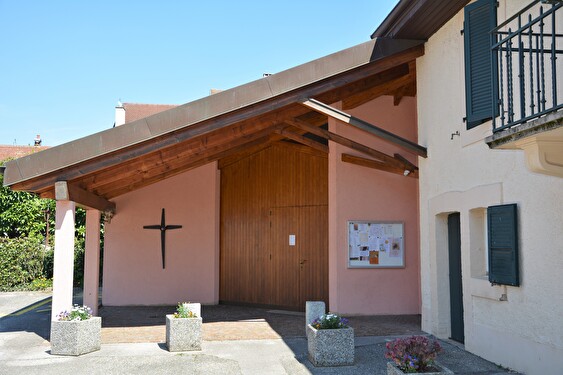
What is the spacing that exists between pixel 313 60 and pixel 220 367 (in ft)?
16.2

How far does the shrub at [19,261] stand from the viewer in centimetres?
1739

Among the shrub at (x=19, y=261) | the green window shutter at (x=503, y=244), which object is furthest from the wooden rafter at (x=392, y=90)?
the shrub at (x=19, y=261)

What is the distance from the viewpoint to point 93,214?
12289 millimetres

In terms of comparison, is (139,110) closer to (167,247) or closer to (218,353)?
(167,247)

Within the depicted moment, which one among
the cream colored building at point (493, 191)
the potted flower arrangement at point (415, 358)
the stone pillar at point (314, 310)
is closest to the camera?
the potted flower arrangement at point (415, 358)

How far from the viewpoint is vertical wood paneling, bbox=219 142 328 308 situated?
13.2 metres

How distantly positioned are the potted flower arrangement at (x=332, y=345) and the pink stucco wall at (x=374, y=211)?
14.1 ft

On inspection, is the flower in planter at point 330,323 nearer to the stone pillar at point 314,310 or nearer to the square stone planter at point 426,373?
the stone pillar at point 314,310

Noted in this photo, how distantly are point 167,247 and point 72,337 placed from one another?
613 cm

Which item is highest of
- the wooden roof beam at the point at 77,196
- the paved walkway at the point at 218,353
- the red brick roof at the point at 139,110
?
the red brick roof at the point at 139,110

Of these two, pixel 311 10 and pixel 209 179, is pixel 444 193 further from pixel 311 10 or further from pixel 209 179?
pixel 209 179

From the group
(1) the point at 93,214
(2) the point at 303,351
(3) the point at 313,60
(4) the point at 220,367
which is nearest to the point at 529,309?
(2) the point at 303,351

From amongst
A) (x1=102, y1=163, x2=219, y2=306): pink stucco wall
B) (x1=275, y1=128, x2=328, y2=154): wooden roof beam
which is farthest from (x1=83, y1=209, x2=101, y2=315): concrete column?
(x1=275, y1=128, x2=328, y2=154): wooden roof beam

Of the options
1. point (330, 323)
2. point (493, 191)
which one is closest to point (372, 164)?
point (493, 191)
